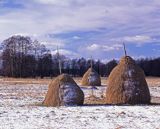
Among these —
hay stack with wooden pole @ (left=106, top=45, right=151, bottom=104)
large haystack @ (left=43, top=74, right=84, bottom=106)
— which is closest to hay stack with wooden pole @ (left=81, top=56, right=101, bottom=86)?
hay stack with wooden pole @ (left=106, top=45, right=151, bottom=104)

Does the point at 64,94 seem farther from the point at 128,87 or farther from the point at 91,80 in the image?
the point at 91,80

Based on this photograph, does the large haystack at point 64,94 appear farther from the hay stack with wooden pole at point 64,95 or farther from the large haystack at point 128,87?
the large haystack at point 128,87

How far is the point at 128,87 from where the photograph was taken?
2408cm

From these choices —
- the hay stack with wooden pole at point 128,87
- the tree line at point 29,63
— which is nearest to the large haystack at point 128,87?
the hay stack with wooden pole at point 128,87

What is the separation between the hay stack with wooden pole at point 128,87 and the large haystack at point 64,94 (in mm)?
2235

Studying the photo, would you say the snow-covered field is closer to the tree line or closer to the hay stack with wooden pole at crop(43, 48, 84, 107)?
the hay stack with wooden pole at crop(43, 48, 84, 107)

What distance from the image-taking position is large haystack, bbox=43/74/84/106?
2259 cm

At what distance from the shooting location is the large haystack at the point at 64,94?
2259 cm

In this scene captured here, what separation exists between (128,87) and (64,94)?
369cm

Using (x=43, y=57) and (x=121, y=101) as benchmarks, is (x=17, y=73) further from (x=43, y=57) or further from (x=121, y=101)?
(x=121, y=101)

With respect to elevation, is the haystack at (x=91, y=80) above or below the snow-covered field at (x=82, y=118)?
above

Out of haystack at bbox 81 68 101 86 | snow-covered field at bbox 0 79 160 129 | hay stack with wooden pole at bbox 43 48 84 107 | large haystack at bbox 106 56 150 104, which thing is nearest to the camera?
snow-covered field at bbox 0 79 160 129

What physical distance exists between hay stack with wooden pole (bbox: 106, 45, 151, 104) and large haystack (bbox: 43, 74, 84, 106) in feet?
7.33

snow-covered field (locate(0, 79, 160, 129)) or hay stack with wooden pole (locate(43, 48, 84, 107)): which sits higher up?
hay stack with wooden pole (locate(43, 48, 84, 107))
